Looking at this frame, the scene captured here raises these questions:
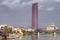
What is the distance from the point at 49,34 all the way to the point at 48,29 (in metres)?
0.87

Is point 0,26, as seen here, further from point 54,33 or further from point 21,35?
point 54,33

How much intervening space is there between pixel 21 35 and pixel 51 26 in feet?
12.8

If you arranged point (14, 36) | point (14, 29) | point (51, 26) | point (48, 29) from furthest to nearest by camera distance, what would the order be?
1. point (51, 26)
2. point (48, 29)
3. point (14, 29)
4. point (14, 36)

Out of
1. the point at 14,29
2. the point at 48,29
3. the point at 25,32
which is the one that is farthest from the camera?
the point at 48,29

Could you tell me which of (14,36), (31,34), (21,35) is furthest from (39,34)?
(14,36)

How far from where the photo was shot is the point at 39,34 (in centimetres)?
1519

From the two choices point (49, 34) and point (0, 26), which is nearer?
point (0, 26)

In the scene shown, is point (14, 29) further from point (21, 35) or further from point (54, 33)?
point (54, 33)

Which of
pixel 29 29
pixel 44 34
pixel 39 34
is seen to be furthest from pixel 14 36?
pixel 44 34

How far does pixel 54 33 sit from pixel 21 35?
340 centimetres

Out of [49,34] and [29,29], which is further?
[49,34]

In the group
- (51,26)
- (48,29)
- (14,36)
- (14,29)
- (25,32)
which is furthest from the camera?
(51,26)

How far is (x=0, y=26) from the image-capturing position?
13.3m

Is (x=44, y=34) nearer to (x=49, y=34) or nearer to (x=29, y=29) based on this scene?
(x=49, y=34)
